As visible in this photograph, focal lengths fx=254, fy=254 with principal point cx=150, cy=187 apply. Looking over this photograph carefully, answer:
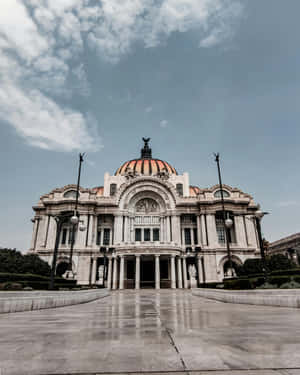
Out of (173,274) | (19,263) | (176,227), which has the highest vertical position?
(176,227)

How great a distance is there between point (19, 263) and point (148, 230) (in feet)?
93.1

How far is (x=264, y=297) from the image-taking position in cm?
1379

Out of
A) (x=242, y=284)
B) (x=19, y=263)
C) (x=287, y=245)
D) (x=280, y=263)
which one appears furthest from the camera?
(x=287, y=245)

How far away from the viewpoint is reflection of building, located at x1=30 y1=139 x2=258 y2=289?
46.6 metres

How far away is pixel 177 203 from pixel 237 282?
31651mm

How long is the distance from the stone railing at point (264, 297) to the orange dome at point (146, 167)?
143 ft

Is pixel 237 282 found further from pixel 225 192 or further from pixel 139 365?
pixel 225 192

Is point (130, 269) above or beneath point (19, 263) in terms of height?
above

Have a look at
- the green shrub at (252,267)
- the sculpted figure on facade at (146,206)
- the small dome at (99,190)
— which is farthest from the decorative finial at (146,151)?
the green shrub at (252,267)

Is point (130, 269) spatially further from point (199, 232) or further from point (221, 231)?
point (221, 231)

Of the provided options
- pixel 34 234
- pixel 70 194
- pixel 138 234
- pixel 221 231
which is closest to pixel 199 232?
pixel 221 231

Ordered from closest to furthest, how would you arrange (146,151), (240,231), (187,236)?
(240,231) → (187,236) → (146,151)

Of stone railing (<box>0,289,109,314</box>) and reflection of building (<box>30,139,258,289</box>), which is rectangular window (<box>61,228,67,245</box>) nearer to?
reflection of building (<box>30,139,258,289</box>)

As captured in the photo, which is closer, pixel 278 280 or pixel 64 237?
pixel 278 280
